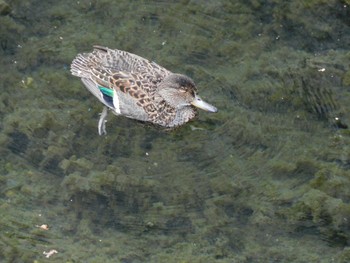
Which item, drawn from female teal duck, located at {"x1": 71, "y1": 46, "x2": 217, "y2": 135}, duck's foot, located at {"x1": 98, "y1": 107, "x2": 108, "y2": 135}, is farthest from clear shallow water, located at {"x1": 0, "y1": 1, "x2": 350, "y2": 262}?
female teal duck, located at {"x1": 71, "y1": 46, "x2": 217, "y2": 135}

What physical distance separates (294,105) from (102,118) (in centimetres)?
213

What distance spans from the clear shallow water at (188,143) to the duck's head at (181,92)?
0.71 ft

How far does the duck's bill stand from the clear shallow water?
140mm

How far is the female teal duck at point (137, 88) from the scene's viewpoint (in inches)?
386

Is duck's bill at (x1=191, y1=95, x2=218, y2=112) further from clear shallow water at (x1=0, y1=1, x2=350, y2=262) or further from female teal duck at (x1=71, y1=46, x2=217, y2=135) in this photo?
clear shallow water at (x1=0, y1=1, x2=350, y2=262)

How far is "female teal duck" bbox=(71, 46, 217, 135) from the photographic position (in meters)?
9.81

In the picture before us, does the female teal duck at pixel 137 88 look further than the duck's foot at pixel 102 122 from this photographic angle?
Yes

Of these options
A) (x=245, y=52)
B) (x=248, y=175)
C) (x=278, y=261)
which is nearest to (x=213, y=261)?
(x=278, y=261)

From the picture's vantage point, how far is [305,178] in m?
8.87

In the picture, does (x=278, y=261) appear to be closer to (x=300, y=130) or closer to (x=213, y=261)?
(x=213, y=261)

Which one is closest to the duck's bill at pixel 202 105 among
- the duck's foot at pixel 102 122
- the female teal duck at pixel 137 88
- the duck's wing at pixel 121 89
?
the female teal duck at pixel 137 88

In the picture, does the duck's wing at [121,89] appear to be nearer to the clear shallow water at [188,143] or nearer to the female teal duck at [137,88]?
the female teal duck at [137,88]

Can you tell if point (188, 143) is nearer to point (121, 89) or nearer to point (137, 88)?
point (137, 88)

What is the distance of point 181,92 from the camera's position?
32.1ft
